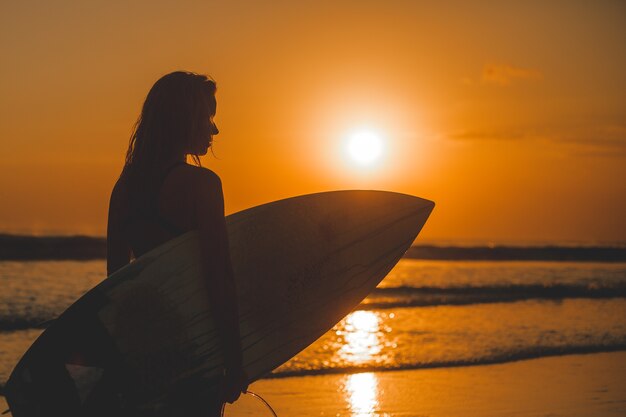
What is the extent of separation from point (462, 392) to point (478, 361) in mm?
1487

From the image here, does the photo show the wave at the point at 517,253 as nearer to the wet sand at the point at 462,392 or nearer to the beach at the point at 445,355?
the beach at the point at 445,355

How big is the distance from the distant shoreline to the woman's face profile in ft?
63.5

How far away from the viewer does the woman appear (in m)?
2.22

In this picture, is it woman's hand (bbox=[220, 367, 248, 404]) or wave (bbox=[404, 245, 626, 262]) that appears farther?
wave (bbox=[404, 245, 626, 262])

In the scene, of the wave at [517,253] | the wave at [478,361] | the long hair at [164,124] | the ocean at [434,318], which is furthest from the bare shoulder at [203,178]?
the wave at [517,253]

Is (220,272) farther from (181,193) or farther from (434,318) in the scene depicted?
(434,318)

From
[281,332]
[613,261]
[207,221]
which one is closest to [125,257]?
[207,221]

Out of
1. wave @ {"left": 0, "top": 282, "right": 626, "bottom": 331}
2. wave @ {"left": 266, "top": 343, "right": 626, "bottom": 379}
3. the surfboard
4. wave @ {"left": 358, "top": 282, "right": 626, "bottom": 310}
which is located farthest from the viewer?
wave @ {"left": 358, "top": 282, "right": 626, "bottom": 310}

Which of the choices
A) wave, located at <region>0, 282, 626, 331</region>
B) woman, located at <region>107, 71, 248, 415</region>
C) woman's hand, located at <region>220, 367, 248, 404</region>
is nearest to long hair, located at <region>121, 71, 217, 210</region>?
woman, located at <region>107, 71, 248, 415</region>

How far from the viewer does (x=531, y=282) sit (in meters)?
18.5

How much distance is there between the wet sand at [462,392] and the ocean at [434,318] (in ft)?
1.36

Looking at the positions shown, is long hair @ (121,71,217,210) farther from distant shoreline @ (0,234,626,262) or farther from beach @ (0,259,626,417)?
distant shoreline @ (0,234,626,262)

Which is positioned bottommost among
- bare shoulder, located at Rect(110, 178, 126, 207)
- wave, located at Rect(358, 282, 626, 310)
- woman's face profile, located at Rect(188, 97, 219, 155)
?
wave, located at Rect(358, 282, 626, 310)

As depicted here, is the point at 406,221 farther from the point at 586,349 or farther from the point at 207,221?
the point at 586,349
